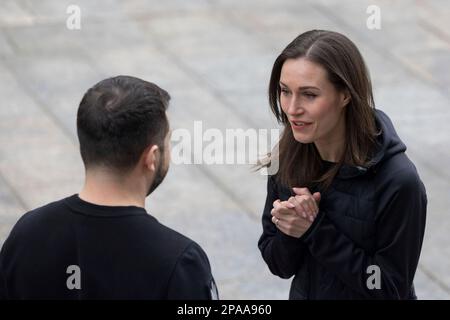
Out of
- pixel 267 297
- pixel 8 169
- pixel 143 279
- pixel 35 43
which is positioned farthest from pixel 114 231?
pixel 35 43

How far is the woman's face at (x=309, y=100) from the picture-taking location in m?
4.09

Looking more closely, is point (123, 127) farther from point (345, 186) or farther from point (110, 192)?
point (345, 186)

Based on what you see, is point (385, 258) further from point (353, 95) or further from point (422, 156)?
point (422, 156)

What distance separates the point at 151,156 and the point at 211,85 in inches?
264

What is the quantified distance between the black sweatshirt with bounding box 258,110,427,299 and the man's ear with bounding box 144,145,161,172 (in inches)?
41.3

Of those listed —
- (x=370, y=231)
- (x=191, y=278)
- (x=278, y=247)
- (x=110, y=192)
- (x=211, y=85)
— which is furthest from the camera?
(x=211, y=85)


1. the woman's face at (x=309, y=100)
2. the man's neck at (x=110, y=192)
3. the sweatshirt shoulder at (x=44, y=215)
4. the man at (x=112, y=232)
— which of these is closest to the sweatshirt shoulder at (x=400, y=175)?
the woman's face at (x=309, y=100)

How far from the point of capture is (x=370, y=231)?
4.12 m

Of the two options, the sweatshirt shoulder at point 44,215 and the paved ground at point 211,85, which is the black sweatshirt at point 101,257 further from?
the paved ground at point 211,85

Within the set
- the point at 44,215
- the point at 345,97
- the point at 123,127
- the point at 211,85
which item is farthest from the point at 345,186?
the point at 211,85

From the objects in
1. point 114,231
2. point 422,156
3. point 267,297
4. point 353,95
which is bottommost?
point 267,297

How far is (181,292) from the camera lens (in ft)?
10.5

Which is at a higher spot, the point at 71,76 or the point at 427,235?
the point at 71,76
